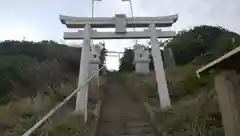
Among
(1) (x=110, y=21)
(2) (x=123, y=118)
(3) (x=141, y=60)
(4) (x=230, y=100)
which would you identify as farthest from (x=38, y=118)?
(3) (x=141, y=60)

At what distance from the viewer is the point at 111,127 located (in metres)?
8.56

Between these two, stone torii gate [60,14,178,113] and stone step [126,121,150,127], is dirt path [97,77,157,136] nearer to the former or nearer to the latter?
stone step [126,121,150,127]

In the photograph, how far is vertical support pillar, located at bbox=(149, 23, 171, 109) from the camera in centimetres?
1063

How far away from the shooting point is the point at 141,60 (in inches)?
738

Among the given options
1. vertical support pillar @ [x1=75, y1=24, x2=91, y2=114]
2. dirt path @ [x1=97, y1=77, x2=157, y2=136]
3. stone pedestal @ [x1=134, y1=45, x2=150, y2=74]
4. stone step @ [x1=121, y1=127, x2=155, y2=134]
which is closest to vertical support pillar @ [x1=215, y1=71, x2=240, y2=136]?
dirt path @ [x1=97, y1=77, x2=157, y2=136]

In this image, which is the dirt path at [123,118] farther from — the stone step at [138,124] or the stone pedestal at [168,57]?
the stone pedestal at [168,57]

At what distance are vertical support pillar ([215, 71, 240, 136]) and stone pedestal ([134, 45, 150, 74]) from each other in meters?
14.4

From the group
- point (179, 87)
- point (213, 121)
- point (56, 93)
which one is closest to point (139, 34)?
point (179, 87)

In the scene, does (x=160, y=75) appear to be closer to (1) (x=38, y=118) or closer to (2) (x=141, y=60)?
(1) (x=38, y=118)

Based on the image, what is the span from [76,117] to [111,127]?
3.15 feet

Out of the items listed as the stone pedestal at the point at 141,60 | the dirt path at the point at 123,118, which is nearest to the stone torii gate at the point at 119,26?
the dirt path at the point at 123,118

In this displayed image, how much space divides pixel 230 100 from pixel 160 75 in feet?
24.7

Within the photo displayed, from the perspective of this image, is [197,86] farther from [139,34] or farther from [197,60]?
[197,60]

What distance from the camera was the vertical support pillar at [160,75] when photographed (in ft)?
34.9
